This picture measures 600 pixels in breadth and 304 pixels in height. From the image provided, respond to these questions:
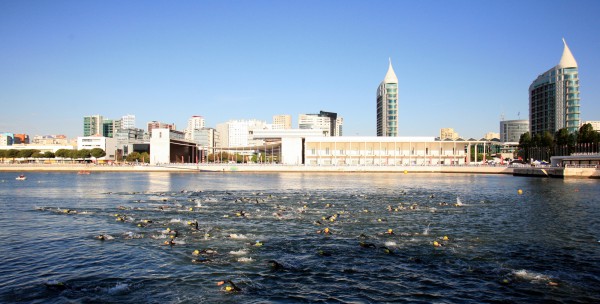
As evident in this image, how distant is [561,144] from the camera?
465 ft

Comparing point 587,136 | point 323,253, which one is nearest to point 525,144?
point 587,136

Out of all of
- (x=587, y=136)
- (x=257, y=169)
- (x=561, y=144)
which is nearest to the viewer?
(x=587, y=136)

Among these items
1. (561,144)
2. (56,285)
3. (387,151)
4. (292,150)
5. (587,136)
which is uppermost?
(587,136)

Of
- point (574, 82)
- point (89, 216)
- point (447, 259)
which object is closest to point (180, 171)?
point (89, 216)

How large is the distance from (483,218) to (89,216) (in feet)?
107

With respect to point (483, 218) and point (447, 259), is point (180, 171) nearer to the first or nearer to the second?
point (483, 218)

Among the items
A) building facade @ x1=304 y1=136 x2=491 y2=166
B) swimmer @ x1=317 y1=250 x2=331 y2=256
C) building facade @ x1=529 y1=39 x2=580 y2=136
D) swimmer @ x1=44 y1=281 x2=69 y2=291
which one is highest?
building facade @ x1=529 y1=39 x2=580 y2=136

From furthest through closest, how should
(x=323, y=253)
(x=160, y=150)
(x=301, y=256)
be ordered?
(x=160, y=150) < (x=323, y=253) < (x=301, y=256)

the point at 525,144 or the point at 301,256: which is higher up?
the point at 525,144

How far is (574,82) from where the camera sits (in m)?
186

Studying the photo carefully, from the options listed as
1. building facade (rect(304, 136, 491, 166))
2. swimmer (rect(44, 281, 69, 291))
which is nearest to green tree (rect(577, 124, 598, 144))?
building facade (rect(304, 136, 491, 166))

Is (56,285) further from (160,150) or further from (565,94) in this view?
(565,94)

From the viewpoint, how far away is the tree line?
125 metres

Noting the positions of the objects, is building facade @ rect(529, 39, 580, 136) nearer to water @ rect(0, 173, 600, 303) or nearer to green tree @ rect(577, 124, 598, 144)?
green tree @ rect(577, 124, 598, 144)
